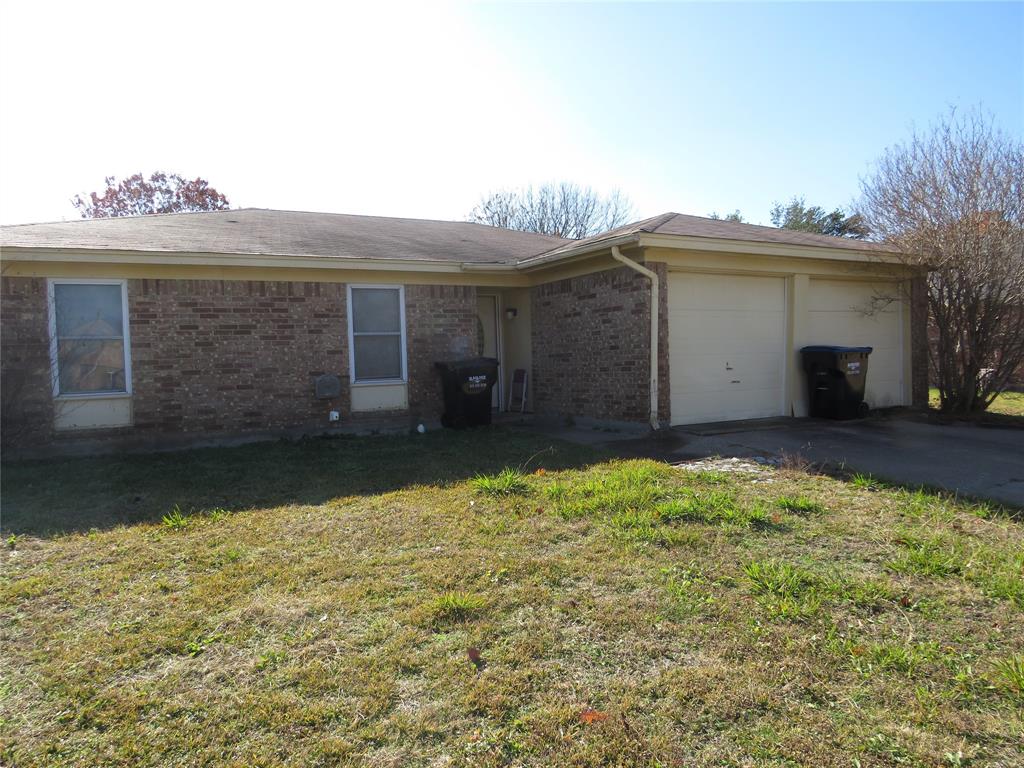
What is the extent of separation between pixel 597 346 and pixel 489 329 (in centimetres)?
315

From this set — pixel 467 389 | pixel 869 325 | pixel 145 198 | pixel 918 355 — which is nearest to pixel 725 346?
pixel 869 325

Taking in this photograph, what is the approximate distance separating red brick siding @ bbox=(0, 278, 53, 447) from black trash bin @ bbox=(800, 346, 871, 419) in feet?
36.7

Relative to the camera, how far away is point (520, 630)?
10.7 feet

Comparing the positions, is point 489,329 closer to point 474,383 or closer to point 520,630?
point 474,383

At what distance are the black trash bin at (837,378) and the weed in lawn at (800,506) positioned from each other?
17.4ft

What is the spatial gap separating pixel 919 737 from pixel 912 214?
35.1 feet

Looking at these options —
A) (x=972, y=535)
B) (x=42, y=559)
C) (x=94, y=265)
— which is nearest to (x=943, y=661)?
(x=972, y=535)

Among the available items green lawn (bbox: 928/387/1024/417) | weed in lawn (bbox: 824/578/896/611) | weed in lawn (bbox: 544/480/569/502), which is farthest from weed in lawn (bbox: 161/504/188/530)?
green lawn (bbox: 928/387/1024/417)

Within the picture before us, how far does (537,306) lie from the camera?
11.6 metres

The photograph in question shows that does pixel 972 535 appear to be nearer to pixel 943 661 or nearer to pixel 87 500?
pixel 943 661

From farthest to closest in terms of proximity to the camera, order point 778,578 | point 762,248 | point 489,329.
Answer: point 489,329, point 762,248, point 778,578

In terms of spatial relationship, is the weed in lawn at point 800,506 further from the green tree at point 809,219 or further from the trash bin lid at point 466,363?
the green tree at point 809,219

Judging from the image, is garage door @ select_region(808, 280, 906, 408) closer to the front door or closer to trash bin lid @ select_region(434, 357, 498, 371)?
trash bin lid @ select_region(434, 357, 498, 371)

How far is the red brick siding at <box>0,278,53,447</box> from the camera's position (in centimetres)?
777
